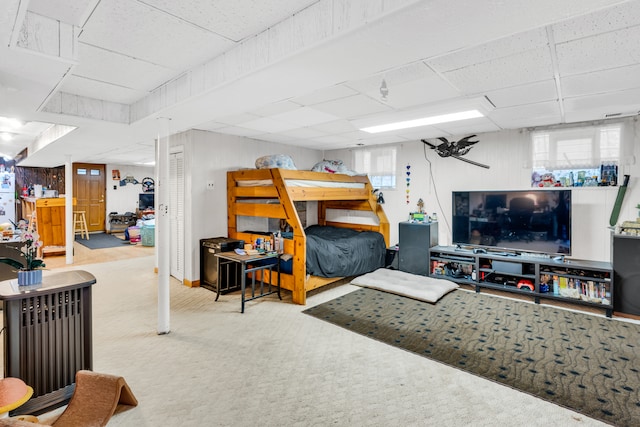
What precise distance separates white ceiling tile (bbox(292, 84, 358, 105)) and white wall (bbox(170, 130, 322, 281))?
211 centimetres

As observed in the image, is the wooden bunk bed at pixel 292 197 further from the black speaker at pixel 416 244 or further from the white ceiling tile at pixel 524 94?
the white ceiling tile at pixel 524 94

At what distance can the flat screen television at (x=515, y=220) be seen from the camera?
14.0 feet

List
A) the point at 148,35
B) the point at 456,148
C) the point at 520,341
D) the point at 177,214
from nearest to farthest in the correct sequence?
the point at 148,35 < the point at 520,341 < the point at 177,214 < the point at 456,148

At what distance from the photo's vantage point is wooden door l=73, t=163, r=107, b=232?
10.0m

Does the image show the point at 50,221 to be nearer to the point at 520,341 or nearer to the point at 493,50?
the point at 493,50

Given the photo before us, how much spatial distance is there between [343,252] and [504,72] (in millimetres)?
3050

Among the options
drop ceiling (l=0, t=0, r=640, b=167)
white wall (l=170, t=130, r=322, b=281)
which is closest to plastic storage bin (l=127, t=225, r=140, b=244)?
white wall (l=170, t=130, r=322, b=281)

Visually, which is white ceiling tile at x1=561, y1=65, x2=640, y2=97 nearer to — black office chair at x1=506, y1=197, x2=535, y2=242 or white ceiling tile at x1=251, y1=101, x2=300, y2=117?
black office chair at x1=506, y1=197, x2=535, y2=242

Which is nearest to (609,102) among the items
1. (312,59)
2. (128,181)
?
(312,59)

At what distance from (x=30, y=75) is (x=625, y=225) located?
18.9 feet

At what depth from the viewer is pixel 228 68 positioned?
7.55 ft

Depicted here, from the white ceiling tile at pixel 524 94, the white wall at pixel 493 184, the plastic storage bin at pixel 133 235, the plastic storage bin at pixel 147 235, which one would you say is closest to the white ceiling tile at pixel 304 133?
the white wall at pixel 493 184

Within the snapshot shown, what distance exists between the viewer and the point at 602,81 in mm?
2814

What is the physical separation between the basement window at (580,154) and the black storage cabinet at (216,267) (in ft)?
14.6
